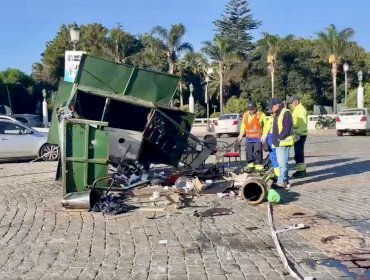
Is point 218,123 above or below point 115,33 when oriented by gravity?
below

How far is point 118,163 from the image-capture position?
10531mm

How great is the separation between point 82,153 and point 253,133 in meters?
4.60

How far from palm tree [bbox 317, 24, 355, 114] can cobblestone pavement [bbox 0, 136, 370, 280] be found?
48.2 meters

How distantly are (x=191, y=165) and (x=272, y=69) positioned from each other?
147 feet

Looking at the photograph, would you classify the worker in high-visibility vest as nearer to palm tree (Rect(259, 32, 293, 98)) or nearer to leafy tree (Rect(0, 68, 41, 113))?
palm tree (Rect(259, 32, 293, 98))

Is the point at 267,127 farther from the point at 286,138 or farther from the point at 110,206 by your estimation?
the point at 110,206

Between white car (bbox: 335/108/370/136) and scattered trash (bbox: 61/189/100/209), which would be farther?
white car (bbox: 335/108/370/136)

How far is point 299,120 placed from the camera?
1173cm

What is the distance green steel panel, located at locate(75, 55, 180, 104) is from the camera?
11.0m

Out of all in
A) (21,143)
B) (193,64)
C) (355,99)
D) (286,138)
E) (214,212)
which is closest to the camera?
(214,212)

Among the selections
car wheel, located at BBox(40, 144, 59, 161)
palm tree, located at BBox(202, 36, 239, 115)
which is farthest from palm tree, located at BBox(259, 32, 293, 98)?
car wheel, located at BBox(40, 144, 59, 161)

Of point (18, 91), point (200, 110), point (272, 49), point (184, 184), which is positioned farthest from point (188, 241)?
point (18, 91)

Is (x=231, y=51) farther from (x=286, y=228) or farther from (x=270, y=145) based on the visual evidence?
(x=286, y=228)

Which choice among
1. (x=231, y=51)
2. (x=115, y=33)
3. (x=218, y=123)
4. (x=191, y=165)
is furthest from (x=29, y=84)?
(x=191, y=165)
